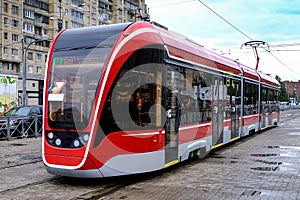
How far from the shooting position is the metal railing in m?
16.2

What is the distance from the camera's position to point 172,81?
8531mm

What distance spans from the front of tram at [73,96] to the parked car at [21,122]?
9.51 m

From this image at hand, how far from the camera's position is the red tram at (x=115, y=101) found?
7.02 meters

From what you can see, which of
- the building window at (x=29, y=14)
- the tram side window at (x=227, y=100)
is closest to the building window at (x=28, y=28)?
the building window at (x=29, y=14)

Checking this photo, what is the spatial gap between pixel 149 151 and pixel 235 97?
7.42 m

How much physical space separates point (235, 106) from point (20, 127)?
9598mm

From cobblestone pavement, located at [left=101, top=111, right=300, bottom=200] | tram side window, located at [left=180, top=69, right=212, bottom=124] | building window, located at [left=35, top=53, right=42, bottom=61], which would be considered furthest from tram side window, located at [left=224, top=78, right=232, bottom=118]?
building window, located at [left=35, top=53, right=42, bottom=61]

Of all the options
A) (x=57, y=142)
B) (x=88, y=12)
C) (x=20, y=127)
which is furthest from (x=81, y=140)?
(x=88, y=12)

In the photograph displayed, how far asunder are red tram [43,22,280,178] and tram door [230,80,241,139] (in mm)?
4978

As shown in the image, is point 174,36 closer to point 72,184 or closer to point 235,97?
point 72,184

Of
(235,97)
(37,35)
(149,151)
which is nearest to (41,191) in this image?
(149,151)

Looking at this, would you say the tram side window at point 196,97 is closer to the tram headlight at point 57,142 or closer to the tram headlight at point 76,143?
the tram headlight at point 76,143

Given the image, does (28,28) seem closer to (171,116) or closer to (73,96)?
(171,116)

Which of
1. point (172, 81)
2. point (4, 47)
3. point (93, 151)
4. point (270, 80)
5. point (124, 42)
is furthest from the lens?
point (4, 47)
